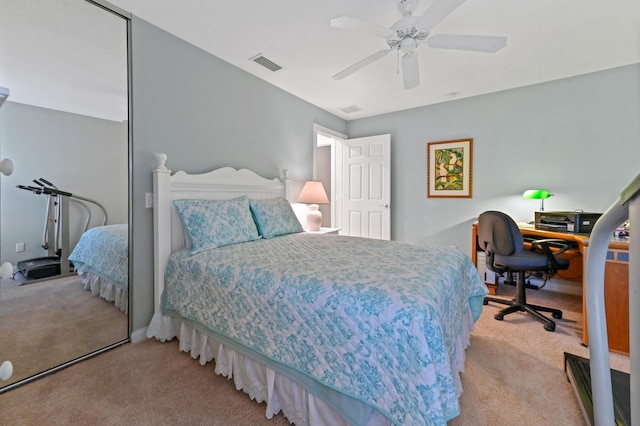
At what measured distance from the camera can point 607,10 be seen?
206cm

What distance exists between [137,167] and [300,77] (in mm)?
1942

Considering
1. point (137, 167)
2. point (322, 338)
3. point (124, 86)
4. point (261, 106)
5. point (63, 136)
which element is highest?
point (261, 106)

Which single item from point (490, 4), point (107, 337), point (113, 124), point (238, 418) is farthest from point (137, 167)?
point (490, 4)

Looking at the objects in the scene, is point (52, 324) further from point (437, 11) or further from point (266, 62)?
point (437, 11)

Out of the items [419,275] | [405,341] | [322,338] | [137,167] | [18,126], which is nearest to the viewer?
[405,341]

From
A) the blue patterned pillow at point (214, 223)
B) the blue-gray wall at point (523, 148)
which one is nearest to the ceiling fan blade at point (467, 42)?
the blue patterned pillow at point (214, 223)

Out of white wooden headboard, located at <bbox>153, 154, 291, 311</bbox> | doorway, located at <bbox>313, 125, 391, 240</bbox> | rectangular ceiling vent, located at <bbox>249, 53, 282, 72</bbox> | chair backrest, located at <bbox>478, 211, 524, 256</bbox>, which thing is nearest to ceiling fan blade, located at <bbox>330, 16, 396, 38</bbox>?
rectangular ceiling vent, located at <bbox>249, 53, 282, 72</bbox>

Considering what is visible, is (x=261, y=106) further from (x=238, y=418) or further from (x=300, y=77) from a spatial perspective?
(x=238, y=418)

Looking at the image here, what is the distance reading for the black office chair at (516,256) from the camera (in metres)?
2.45

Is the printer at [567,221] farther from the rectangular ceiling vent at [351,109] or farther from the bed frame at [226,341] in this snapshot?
the bed frame at [226,341]

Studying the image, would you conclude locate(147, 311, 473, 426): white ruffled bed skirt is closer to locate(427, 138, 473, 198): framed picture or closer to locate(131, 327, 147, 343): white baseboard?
locate(131, 327, 147, 343): white baseboard

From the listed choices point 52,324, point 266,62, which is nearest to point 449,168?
point 266,62

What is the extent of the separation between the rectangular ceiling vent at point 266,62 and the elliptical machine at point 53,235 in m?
1.91

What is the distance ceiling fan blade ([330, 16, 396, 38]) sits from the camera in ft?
5.73
